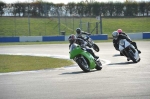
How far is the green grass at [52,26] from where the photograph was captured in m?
53.0

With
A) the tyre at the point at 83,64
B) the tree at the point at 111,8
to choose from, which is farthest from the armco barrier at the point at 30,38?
the tyre at the point at 83,64

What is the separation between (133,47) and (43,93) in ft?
30.6

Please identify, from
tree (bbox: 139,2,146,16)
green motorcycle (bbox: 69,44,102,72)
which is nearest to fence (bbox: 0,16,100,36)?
tree (bbox: 139,2,146,16)

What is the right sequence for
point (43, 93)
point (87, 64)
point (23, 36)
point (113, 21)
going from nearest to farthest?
point (43, 93) < point (87, 64) < point (23, 36) < point (113, 21)

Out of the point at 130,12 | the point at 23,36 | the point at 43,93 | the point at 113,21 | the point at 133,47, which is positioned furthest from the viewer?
the point at 130,12

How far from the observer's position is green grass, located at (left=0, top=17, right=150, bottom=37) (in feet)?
174

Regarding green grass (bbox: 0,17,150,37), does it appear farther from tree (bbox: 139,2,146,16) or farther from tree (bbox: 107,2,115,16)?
tree (bbox: 107,2,115,16)

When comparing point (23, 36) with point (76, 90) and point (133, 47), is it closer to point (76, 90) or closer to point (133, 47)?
point (133, 47)

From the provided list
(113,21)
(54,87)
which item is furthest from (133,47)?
(113,21)

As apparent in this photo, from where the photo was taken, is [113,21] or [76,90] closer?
[76,90]

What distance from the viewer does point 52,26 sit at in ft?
188

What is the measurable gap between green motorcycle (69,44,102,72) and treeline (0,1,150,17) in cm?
4747

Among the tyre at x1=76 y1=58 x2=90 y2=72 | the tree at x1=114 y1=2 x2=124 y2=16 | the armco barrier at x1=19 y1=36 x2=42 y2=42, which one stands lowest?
the armco barrier at x1=19 y1=36 x2=42 y2=42

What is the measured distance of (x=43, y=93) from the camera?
980cm
